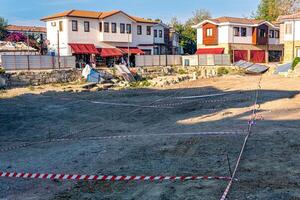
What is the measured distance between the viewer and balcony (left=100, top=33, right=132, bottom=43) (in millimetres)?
57669

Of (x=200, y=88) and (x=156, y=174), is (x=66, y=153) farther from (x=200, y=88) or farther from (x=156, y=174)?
(x=200, y=88)

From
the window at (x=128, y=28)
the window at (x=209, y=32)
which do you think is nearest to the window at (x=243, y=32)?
the window at (x=209, y=32)

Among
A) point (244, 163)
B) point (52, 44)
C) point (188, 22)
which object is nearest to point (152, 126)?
point (244, 163)

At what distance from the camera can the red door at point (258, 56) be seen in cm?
6725

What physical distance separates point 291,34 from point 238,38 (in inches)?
356

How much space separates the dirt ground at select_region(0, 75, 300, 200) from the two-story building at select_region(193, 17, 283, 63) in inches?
1352

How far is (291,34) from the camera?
59094mm

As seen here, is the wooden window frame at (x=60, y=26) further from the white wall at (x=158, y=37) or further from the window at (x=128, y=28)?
the white wall at (x=158, y=37)

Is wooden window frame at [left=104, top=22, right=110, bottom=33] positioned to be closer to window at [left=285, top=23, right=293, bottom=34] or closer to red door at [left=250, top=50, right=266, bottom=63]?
red door at [left=250, top=50, right=266, bottom=63]

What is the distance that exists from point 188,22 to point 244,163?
101 meters

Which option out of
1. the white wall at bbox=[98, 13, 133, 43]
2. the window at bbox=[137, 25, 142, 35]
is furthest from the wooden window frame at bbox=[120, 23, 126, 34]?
the window at bbox=[137, 25, 142, 35]

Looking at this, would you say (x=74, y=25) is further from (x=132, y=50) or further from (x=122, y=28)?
(x=132, y=50)

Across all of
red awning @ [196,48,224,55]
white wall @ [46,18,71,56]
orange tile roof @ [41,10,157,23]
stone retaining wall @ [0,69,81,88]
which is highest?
orange tile roof @ [41,10,157,23]

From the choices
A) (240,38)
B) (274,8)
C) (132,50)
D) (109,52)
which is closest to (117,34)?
(132,50)
